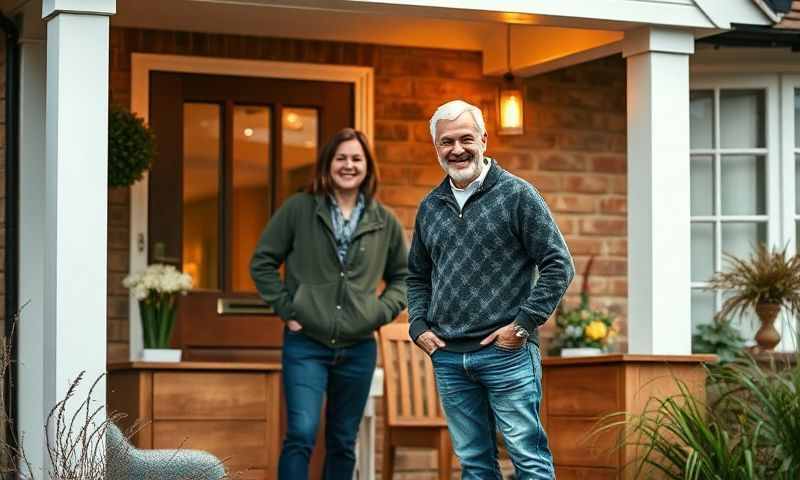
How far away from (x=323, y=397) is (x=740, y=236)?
10.7ft

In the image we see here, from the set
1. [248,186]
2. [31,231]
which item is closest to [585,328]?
[248,186]

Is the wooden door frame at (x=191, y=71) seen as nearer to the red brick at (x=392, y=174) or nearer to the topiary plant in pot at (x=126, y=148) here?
the red brick at (x=392, y=174)

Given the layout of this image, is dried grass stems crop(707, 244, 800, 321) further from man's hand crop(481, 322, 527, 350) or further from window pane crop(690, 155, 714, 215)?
man's hand crop(481, 322, 527, 350)

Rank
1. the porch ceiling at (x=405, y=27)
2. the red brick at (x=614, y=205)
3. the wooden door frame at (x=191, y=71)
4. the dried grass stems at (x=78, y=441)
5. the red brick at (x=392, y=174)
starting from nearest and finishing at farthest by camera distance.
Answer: the dried grass stems at (x=78, y=441) → the porch ceiling at (x=405, y=27) → the wooden door frame at (x=191, y=71) → the red brick at (x=392, y=174) → the red brick at (x=614, y=205)

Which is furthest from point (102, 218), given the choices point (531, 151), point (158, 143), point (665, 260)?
point (531, 151)

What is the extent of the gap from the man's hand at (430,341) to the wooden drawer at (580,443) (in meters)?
1.64

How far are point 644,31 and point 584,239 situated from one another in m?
1.92

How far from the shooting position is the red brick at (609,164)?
896 centimetres

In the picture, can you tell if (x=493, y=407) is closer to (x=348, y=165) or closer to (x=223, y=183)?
(x=348, y=165)

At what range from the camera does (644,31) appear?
7180 mm

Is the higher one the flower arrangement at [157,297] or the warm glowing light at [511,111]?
the warm glowing light at [511,111]

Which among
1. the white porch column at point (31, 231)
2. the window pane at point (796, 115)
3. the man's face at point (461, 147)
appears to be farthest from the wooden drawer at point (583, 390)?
the window pane at point (796, 115)

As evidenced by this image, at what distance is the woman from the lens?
258 inches

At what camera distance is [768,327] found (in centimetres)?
798
